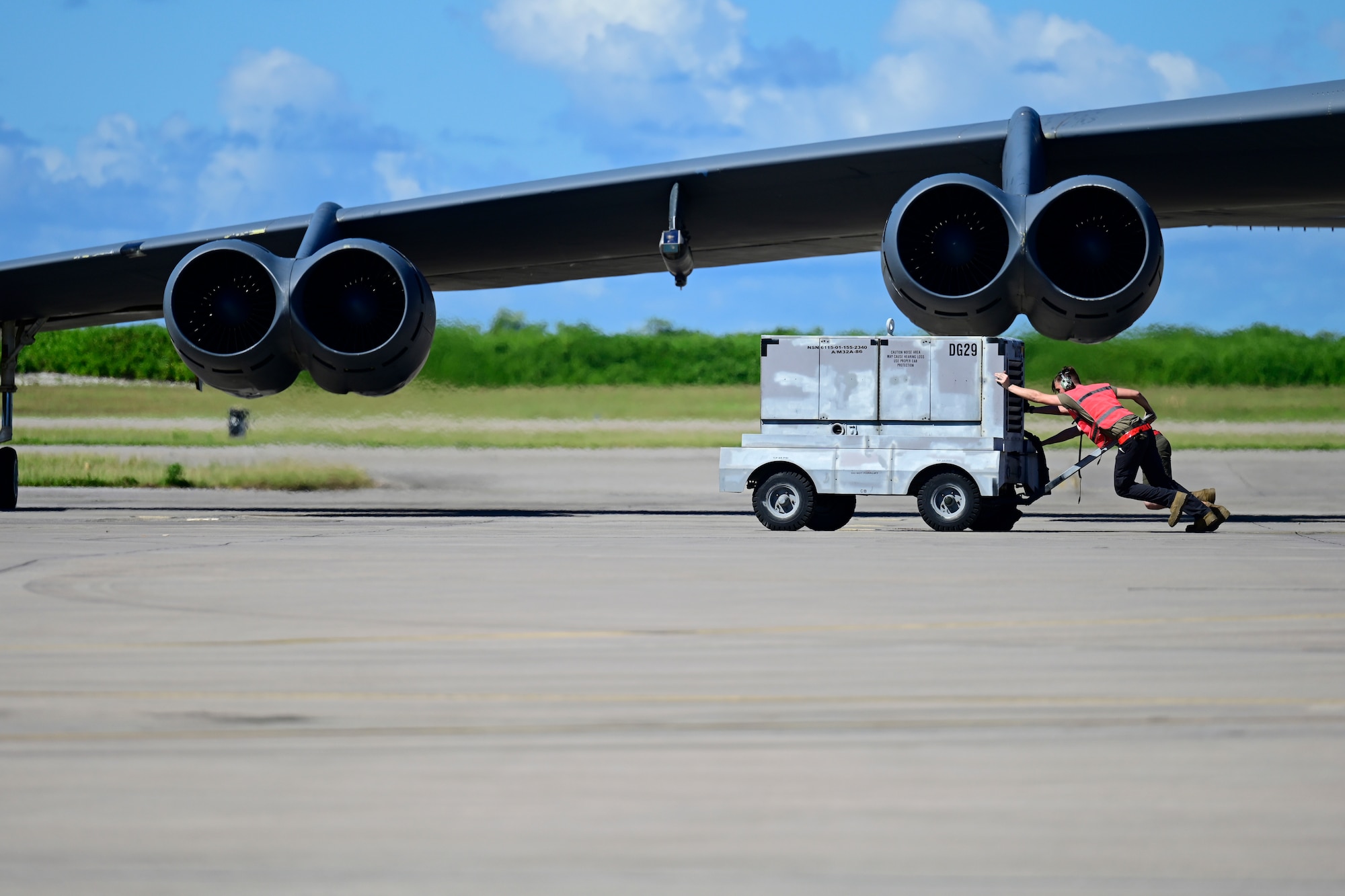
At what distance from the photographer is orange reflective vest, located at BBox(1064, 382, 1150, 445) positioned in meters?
15.7

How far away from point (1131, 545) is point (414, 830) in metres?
9.62

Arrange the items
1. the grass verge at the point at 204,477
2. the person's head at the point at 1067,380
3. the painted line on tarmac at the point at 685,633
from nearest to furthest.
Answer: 1. the painted line on tarmac at the point at 685,633
2. the person's head at the point at 1067,380
3. the grass verge at the point at 204,477

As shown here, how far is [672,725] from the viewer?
16.9ft

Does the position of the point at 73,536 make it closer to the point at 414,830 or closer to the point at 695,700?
the point at 695,700

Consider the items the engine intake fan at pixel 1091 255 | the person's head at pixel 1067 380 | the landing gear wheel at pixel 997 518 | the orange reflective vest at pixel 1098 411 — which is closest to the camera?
the engine intake fan at pixel 1091 255

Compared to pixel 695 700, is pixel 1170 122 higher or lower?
higher

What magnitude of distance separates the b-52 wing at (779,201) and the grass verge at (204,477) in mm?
8314

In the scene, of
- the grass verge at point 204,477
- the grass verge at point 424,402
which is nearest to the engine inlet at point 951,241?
the grass verge at point 424,402

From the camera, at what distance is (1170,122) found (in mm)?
13312

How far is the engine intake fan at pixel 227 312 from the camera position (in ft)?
48.5

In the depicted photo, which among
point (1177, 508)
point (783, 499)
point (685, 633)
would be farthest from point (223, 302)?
point (1177, 508)

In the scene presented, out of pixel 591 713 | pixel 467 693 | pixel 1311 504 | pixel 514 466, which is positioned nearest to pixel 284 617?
pixel 467 693

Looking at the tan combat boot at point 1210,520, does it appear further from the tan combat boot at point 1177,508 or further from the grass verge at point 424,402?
the grass verge at point 424,402

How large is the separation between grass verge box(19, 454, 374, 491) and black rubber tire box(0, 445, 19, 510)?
7364 millimetres
